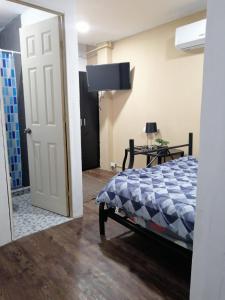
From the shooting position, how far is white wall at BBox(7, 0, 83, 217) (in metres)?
2.26

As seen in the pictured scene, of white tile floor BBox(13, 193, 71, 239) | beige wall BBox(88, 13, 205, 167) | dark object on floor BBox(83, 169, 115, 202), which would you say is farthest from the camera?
dark object on floor BBox(83, 169, 115, 202)

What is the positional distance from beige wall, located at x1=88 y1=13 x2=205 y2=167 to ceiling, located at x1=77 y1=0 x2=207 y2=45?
0.63 feet

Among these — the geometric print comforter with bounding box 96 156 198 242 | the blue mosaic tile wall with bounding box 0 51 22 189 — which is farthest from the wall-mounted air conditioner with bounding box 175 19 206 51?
the blue mosaic tile wall with bounding box 0 51 22 189

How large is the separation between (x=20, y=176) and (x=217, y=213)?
3191 mm

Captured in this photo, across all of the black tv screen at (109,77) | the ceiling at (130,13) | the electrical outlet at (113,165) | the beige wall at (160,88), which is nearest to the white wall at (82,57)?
the black tv screen at (109,77)

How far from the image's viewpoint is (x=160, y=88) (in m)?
3.72

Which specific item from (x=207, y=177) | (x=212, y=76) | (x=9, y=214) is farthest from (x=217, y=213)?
(x=9, y=214)

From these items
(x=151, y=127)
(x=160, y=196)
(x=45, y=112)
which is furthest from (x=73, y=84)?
(x=151, y=127)

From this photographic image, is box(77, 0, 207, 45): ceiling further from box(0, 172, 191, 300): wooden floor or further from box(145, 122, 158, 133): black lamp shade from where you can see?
box(0, 172, 191, 300): wooden floor

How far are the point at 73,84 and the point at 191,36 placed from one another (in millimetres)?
1680

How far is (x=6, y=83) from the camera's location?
313 cm

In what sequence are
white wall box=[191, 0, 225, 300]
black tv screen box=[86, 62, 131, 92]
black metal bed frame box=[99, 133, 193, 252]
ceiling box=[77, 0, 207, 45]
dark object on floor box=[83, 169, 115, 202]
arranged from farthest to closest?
1. black tv screen box=[86, 62, 131, 92]
2. dark object on floor box=[83, 169, 115, 202]
3. ceiling box=[77, 0, 207, 45]
4. black metal bed frame box=[99, 133, 193, 252]
5. white wall box=[191, 0, 225, 300]

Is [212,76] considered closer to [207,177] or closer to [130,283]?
[207,177]

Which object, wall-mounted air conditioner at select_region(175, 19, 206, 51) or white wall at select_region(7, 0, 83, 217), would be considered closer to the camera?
white wall at select_region(7, 0, 83, 217)
